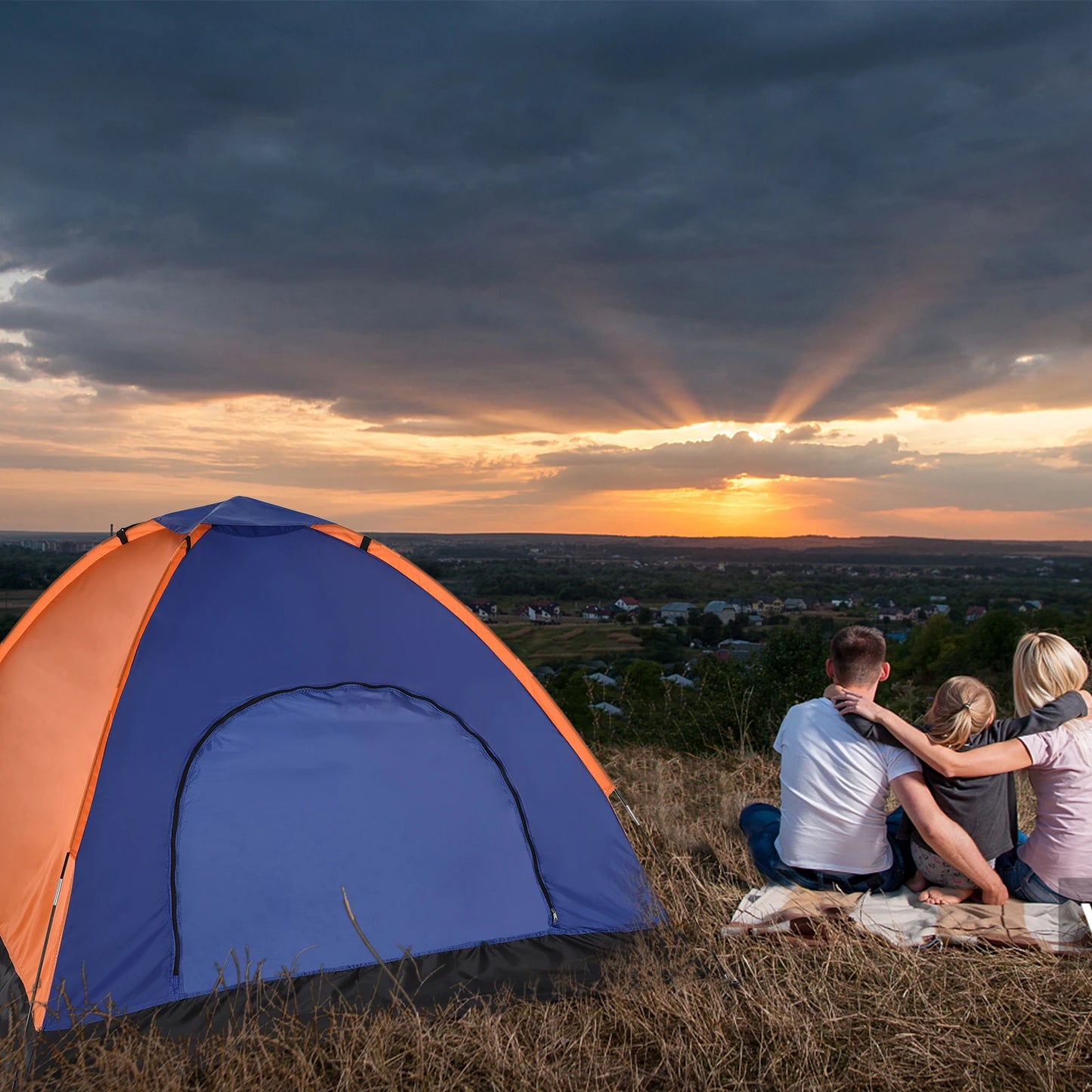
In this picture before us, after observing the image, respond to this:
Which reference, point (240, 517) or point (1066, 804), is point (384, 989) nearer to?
point (240, 517)

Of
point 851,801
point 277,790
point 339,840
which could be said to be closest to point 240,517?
point 277,790

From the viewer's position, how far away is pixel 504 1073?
10.6 ft

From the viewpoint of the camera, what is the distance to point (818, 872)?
14.4 ft

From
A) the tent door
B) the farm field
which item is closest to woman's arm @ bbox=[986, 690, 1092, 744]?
the tent door

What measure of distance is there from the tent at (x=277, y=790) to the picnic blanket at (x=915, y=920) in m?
0.58

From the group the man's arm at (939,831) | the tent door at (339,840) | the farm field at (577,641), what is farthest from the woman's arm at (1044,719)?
the farm field at (577,641)

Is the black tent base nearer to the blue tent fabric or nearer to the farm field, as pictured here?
the blue tent fabric

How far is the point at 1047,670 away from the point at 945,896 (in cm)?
117

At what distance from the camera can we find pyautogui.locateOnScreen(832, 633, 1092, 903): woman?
402 cm

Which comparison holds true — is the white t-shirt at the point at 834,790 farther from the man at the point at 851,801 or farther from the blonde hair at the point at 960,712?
the blonde hair at the point at 960,712

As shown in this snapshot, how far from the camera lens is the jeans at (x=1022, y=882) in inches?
165

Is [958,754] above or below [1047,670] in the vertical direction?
below

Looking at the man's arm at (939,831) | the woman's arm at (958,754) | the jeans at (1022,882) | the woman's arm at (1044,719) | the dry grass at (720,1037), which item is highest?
the woman's arm at (1044,719)

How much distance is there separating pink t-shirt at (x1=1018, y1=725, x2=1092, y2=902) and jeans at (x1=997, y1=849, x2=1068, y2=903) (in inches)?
1.4
